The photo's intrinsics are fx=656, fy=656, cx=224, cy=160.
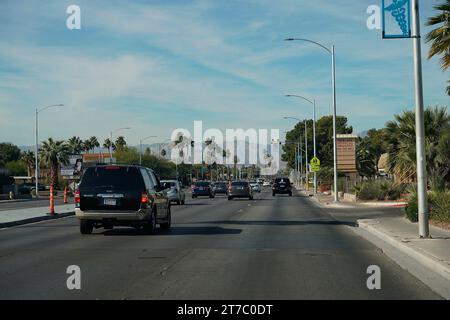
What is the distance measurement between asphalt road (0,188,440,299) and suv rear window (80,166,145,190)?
1.43 m

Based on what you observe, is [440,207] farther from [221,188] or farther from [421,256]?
[221,188]

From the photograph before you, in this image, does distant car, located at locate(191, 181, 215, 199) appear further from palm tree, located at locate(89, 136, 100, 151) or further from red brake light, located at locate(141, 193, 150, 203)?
palm tree, located at locate(89, 136, 100, 151)

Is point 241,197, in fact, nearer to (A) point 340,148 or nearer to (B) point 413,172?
(A) point 340,148

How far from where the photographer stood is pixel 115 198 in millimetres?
18250

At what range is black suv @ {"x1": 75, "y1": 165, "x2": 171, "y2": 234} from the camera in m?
18.3

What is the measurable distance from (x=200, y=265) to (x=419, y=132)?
675 cm

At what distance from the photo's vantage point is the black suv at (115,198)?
18266 mm

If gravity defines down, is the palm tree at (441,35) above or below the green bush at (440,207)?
above

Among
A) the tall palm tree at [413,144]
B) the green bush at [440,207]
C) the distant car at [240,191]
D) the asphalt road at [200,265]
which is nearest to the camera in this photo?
the asphalt road at [200,265]

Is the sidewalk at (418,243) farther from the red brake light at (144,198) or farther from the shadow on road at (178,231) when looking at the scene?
the red brake light at (144,198)

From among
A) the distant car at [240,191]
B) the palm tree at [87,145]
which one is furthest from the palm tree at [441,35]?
the palm tree at [87,145]

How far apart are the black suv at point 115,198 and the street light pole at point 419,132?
7404mm

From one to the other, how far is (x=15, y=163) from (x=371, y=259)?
132420 millimetres

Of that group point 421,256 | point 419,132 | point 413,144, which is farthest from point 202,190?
point 421,256
